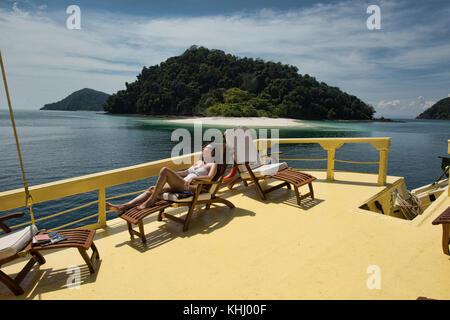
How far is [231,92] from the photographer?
85688 millimetres

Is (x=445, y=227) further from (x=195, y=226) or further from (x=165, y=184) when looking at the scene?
(x=165, y=184)

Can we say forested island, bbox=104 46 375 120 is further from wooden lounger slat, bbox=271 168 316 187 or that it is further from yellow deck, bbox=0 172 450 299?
yellow deck, bbox=0 172 450 299

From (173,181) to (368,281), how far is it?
248 centimetres

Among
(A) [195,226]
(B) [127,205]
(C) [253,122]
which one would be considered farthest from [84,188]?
(C) [253,122]

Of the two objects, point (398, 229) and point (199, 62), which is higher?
point (199, 62)

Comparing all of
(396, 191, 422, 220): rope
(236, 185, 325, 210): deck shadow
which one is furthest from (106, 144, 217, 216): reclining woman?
(396, 191, 422, 220): rope

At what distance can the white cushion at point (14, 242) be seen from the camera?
2271mm

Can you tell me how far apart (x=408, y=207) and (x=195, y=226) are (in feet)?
15.9

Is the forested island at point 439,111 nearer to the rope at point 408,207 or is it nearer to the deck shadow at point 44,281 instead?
the rope at point 408,207

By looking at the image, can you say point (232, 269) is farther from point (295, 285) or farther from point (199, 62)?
point (199, 62)

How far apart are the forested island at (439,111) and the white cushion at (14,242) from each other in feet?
616

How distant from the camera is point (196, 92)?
3597 inches

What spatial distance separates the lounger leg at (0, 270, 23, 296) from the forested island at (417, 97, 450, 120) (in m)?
188
